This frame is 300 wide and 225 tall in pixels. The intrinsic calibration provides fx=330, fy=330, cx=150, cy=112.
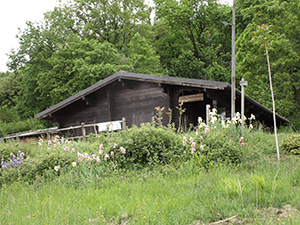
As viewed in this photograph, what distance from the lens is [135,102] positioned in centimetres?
1797

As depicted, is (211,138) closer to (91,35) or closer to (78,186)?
(78,186)

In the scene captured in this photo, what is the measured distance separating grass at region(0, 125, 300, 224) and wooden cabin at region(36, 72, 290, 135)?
783cm

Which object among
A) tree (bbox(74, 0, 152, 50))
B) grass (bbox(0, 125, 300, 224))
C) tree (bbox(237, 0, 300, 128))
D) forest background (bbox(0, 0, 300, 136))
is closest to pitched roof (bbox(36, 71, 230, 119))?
grass (bbox(0, 125, 300, 224))

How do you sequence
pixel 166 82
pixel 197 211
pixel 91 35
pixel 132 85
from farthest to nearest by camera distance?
pixel 91 35
pixel 132 85
pixel 166 82
pixel 197 211

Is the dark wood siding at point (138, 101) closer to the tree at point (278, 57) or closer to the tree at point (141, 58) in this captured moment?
the tree at point (278, 57)

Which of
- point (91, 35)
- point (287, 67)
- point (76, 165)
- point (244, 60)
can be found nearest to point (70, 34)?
point (91, 35)

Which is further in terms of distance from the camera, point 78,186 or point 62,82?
point 62,82

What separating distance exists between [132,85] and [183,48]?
23.9m

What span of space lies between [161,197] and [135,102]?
1218 centimetres

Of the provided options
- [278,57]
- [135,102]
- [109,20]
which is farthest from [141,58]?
[135,102]

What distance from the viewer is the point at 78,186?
7.36 meters

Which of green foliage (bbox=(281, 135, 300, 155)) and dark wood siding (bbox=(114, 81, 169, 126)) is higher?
dark wood siding (bbox=(114, 81, 169, 126))

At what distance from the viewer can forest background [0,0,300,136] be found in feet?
81.5

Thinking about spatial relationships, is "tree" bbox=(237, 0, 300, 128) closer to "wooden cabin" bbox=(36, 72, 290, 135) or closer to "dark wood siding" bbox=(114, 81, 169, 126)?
"wooden cabin" bbox=(36, 72, 290, 135)
